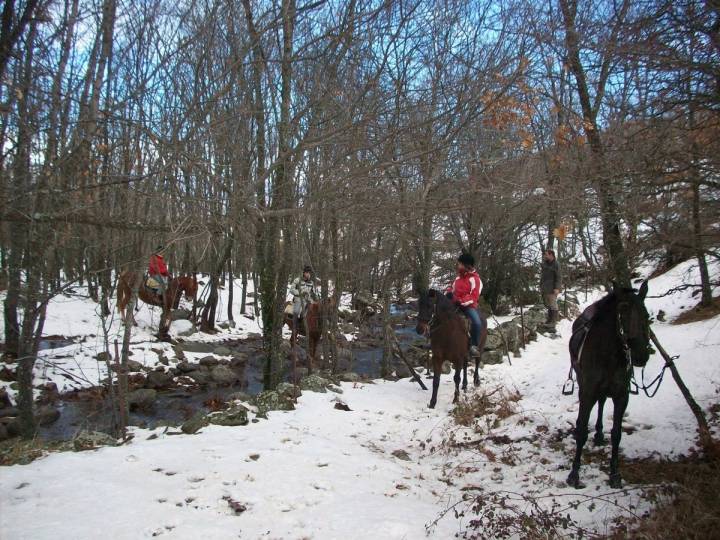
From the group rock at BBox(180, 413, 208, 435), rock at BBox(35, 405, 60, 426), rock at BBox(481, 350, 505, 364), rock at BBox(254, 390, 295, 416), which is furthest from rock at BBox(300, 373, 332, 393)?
rock at BBox(481, 350, 505, 364)

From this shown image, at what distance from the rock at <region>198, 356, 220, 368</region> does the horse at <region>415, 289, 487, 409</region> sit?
6315mm

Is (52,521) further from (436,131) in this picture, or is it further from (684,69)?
(684,69)

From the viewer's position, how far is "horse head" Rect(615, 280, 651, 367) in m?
4.50

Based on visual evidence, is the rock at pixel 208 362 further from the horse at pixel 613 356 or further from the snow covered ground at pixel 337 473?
the horse at pixel 613 356

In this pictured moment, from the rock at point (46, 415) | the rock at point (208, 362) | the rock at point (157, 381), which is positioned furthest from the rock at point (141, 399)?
the rock at point (208, 362)

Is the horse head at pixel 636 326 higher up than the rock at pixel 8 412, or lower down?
higher up

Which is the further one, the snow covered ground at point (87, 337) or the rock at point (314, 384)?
the snow covered ground at point (87, 337)

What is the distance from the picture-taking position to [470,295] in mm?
9102

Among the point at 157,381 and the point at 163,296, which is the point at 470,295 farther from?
the point at 163,296

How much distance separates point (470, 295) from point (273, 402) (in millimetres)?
4117

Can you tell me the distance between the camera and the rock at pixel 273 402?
7005 millimetres

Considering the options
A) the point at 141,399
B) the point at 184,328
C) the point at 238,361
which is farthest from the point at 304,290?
the point at 184,328

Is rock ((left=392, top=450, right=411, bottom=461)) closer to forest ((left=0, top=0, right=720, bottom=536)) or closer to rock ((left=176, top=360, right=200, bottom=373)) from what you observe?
forest ((left=0, top=0, right=720, bottom=536))

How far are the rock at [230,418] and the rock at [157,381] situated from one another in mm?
4577
